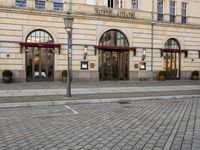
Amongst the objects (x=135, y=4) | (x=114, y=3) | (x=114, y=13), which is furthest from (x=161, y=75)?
(x=114, y=3)

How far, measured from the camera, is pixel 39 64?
84.8 ft

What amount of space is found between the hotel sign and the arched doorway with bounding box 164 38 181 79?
549 centimetres

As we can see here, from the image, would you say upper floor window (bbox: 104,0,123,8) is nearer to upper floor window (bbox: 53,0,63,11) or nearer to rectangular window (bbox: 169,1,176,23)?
upper floor window (bbox: 53,0,63,11)

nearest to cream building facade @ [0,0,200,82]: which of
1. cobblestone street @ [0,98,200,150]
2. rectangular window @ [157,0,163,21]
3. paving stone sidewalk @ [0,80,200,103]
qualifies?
rectangular window @ [157,0,163,21]

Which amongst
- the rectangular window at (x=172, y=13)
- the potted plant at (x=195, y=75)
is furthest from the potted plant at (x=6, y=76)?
the potted plant at (x=195, y=75)

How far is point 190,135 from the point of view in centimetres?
724

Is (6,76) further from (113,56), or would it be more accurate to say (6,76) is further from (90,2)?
(113,56)

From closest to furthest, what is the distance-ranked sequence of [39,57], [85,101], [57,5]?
1. [85,101]
2. [39,57]
3. [57,5]

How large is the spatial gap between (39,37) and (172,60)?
49.1ft

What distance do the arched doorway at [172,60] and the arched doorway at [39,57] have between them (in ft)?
42.5

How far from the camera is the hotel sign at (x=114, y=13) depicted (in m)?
27.5

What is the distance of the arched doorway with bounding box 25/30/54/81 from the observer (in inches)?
997

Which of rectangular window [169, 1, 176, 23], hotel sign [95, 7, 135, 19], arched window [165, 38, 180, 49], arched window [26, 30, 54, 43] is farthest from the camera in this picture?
rectangular window [169, 1, 176, 23]

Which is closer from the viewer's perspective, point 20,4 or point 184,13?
point 20,4
